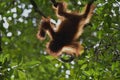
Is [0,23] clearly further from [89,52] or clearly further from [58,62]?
[89,52]

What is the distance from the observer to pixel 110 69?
6.14m

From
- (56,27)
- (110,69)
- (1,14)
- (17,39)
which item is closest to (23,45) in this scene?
(17,39)

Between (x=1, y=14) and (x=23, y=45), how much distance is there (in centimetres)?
303

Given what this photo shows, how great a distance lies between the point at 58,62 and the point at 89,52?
28.7 inches

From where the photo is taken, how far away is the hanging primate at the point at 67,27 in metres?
4.16

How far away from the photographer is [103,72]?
5.99 meters

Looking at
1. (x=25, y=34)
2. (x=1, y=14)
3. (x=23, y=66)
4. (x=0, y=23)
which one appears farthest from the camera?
(x=25, y=34)

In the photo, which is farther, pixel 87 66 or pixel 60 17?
pixel 87 66

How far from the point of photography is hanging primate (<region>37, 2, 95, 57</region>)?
416 cm

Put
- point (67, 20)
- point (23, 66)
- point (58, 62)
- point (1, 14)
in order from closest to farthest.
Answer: point (67, 20)
point (23, 66)
point (58, 62)
point (1, 14)

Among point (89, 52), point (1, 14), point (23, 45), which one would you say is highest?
point (1, 14)

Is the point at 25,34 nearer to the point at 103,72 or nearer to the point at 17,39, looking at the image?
the point at 17,39

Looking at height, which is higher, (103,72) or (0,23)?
(0,23)

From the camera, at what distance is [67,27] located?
13.9 ft
